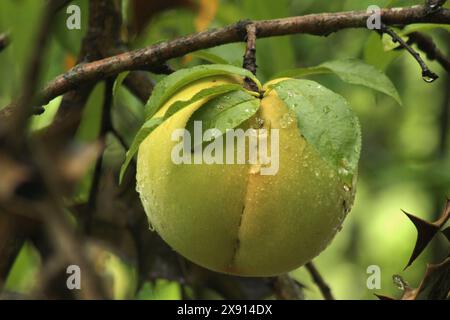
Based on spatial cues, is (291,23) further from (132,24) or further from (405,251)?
(405,251)

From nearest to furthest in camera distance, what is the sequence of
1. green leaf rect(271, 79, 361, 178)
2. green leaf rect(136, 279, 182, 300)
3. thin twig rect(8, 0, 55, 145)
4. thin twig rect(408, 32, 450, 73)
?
thin twig rect(8, 0, 55, 145) < green leaf rect(271, 79, 361, 178) < thin twig rect(408, 32, 450, 73) < green leaf rect(136, 279, 182, 300)

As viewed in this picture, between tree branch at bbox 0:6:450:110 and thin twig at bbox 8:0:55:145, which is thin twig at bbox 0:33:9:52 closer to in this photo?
tree branch at bbox 0:6:450:110

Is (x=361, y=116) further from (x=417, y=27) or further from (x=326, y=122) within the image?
(x=326, y=122)

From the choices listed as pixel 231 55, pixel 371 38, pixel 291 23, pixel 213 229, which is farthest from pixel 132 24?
pixel 213 229

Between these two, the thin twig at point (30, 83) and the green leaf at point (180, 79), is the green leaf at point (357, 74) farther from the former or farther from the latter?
the thin twig at point (30, 83)

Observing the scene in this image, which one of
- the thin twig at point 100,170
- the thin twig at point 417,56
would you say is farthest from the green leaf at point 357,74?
the thin twig at point 100,170

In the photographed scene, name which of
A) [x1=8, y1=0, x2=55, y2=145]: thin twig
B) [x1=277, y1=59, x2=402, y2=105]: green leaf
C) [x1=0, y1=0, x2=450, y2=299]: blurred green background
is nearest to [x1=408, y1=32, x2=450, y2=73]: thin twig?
[x1=0, y1=0, x2=450, y2=299]: blurred green background

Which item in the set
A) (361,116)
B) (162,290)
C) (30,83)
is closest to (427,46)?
(162,290)
